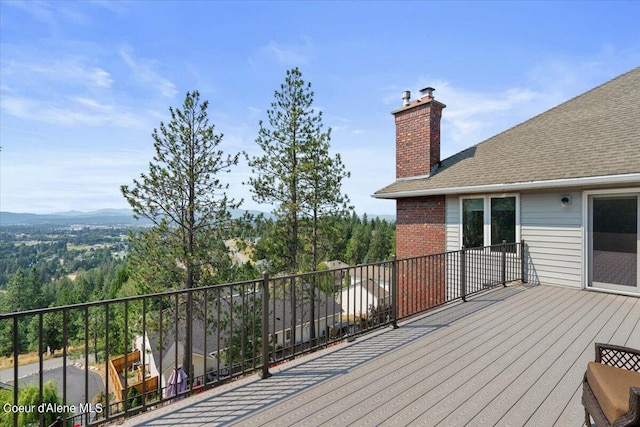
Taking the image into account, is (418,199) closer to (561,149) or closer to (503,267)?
(503,267)

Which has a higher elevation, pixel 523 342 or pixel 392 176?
pixel 392 176

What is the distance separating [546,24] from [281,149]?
10795 millimetres

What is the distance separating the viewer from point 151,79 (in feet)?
Result: 36.6

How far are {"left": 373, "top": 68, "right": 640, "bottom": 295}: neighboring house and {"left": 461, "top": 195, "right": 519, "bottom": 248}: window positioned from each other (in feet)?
0.07

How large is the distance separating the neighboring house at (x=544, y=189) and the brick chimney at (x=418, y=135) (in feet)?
0.09

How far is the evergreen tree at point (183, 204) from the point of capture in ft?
39.0

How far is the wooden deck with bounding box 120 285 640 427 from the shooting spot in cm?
226

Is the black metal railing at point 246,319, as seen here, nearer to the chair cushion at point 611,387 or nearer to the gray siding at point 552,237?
the gray siding at point 552,237

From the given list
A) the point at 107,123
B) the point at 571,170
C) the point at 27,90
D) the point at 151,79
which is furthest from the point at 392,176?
the point at 107,123

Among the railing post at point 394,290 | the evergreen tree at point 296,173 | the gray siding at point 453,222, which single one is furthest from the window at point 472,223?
the evergreen tree at point 296,173

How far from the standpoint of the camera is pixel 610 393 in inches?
68.5

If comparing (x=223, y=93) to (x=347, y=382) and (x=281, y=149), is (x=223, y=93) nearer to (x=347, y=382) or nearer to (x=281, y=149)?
(x=281, y=149)

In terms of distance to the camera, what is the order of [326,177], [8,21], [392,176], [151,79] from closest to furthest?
1. [8,21]
2. [392,176]
3. [151,79]
4. [326,177]

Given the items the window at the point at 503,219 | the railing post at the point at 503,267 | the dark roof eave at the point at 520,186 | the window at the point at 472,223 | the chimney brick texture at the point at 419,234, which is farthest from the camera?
the chimney brick texture at the point at 419,234
